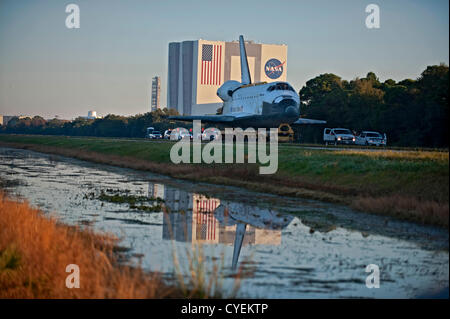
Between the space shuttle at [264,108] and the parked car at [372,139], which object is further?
the parked car at [372,139]

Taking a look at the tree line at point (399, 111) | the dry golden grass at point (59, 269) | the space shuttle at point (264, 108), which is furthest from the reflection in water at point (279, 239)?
the tree line at point (399, 111)

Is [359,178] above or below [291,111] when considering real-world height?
below

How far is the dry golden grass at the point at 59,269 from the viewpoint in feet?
33.3

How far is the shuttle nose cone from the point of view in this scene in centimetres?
4947

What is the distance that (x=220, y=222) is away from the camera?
19297 mm

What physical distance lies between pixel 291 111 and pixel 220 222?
31.3 meters

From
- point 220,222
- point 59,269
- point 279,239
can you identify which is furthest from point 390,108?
point 59,269

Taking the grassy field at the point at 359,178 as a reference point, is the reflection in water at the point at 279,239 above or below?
below

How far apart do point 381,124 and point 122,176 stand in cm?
3031

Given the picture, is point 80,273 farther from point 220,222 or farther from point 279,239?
point 220,222

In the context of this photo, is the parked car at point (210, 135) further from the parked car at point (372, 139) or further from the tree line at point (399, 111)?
the parked car at point (372, 139)

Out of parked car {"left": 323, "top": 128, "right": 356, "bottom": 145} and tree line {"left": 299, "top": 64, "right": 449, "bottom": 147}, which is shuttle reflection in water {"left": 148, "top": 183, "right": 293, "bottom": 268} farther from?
parked car {"left": 323, "top": 128, "right": 356, "bottom": 145}

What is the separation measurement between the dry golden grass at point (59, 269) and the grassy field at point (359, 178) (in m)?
10.1
